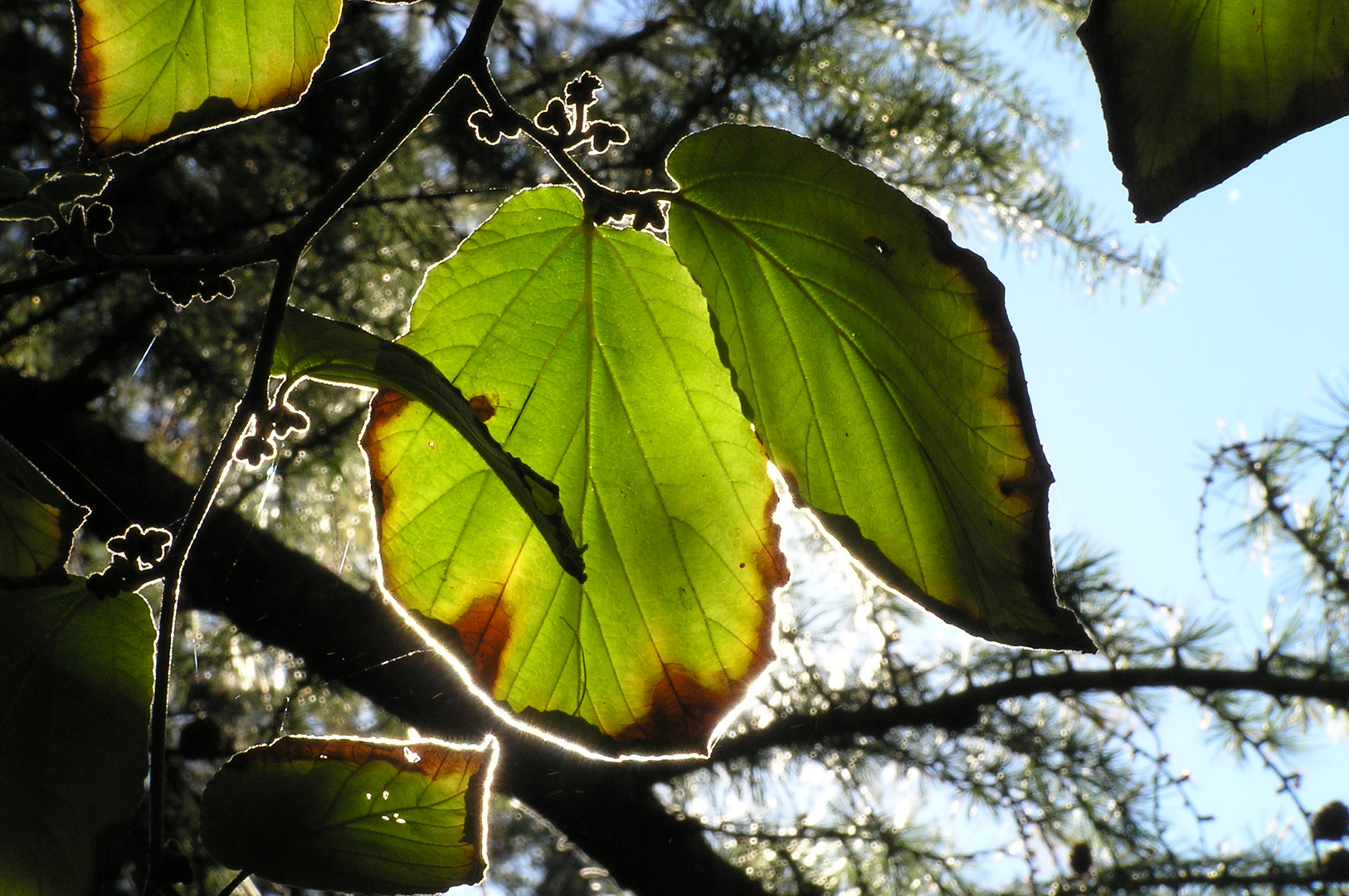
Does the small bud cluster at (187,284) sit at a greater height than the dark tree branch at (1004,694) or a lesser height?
lesser

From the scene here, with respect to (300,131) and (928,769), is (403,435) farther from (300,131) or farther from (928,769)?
(928,769)

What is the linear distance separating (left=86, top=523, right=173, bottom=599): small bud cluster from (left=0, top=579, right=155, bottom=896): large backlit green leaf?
1 centimetres

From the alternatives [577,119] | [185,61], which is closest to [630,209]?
[577,119]

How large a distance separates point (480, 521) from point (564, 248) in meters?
0.09

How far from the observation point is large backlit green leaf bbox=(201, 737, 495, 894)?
13.2 inches

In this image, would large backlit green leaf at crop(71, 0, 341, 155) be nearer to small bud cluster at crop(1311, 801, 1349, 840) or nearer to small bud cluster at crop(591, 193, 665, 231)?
small bud cluster at crop(591, 193, 665, 231)

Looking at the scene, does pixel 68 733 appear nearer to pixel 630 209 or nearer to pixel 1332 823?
pixel 630 209

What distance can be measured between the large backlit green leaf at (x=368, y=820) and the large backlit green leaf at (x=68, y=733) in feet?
0.11

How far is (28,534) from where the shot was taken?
330 millimetres

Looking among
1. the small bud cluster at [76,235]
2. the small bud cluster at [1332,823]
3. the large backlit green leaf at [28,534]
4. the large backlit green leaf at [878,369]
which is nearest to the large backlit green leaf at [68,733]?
the large backlit green leaf at [28,534]

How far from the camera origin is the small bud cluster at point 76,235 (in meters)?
0.28

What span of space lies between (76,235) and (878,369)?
238mm

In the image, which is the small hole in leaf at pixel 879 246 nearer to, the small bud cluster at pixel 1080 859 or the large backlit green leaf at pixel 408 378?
the large backlit green leaf at pixel 408 378

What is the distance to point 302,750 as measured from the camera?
335mm
